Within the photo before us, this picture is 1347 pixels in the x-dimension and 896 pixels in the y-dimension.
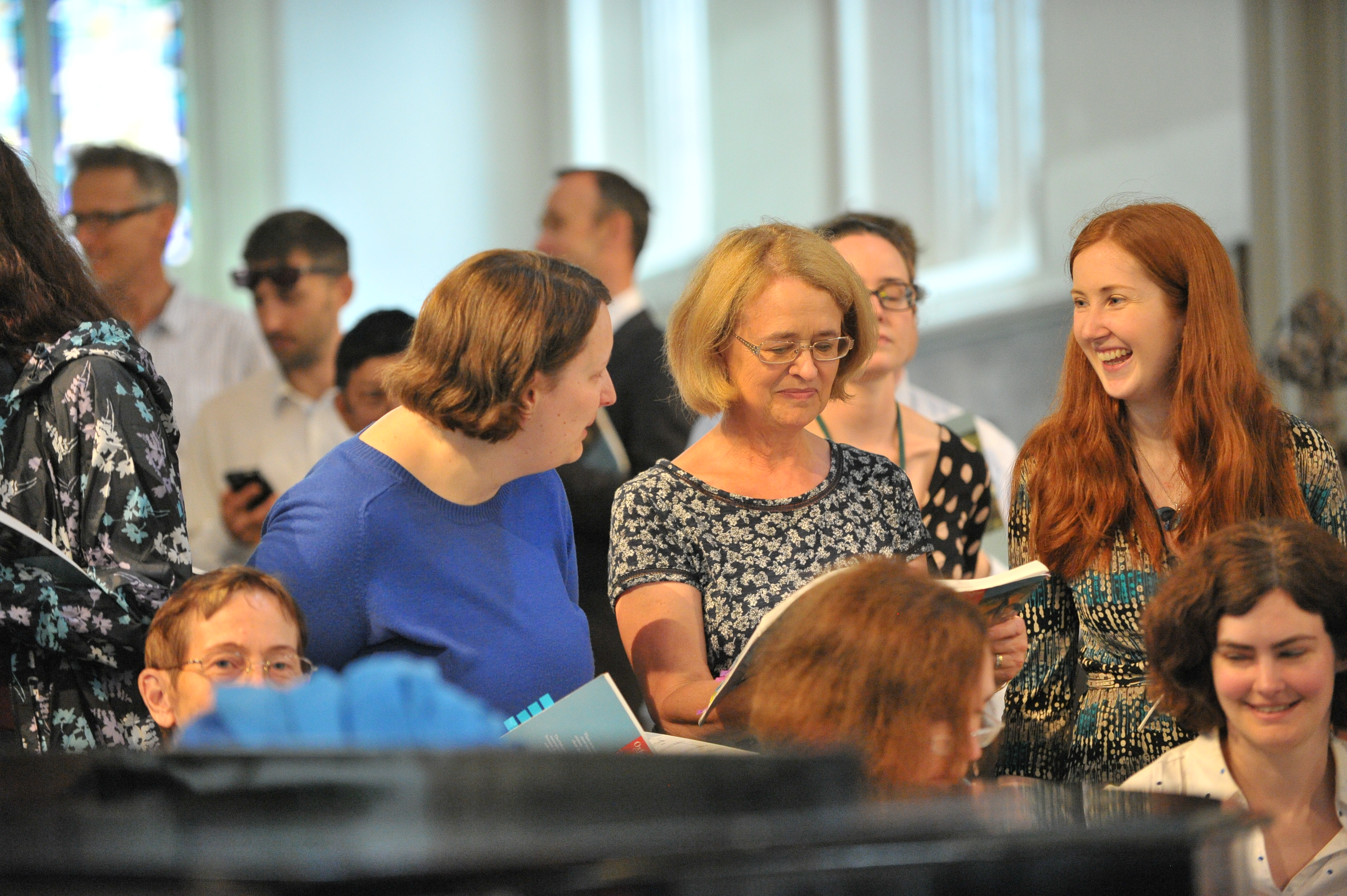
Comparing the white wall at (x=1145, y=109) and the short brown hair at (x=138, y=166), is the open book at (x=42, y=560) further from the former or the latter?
the white wall at (x=1145, y=109)

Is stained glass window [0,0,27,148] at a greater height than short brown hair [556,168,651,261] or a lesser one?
greater

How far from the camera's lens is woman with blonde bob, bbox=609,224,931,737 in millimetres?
2410

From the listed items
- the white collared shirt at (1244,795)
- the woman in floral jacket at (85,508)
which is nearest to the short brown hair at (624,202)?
the woman in floral jacket at (85,508)

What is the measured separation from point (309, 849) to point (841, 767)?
438mm

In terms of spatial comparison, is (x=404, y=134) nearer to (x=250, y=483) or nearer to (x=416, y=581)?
(x=250, y=483)

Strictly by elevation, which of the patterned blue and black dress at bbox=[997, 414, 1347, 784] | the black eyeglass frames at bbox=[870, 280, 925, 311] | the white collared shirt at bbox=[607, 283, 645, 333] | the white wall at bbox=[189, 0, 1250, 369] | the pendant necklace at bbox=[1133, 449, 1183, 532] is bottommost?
the patterned blue and black dress at bbox=[997, 414, 1347, 784]

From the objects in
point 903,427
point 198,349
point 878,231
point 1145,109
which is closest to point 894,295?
point 878,231

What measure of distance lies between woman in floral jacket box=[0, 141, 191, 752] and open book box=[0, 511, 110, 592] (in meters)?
0.03

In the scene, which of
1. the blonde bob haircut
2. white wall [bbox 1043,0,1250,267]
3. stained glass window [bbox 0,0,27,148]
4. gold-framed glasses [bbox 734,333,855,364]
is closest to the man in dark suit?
the blonde bob haircut

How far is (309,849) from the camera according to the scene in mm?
1086

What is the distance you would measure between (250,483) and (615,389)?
3.90 feet

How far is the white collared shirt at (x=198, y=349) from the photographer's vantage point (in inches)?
201

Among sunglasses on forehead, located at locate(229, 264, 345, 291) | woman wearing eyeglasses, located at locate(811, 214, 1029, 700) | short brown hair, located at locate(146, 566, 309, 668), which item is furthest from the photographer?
sunglasses on forehead, located at locate(229, 264, 345, 291)

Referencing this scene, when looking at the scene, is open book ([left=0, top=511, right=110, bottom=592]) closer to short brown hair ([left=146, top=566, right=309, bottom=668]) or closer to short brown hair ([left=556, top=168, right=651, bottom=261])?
short brown hair ([left=146, top=566, right=309, bottom=668])
